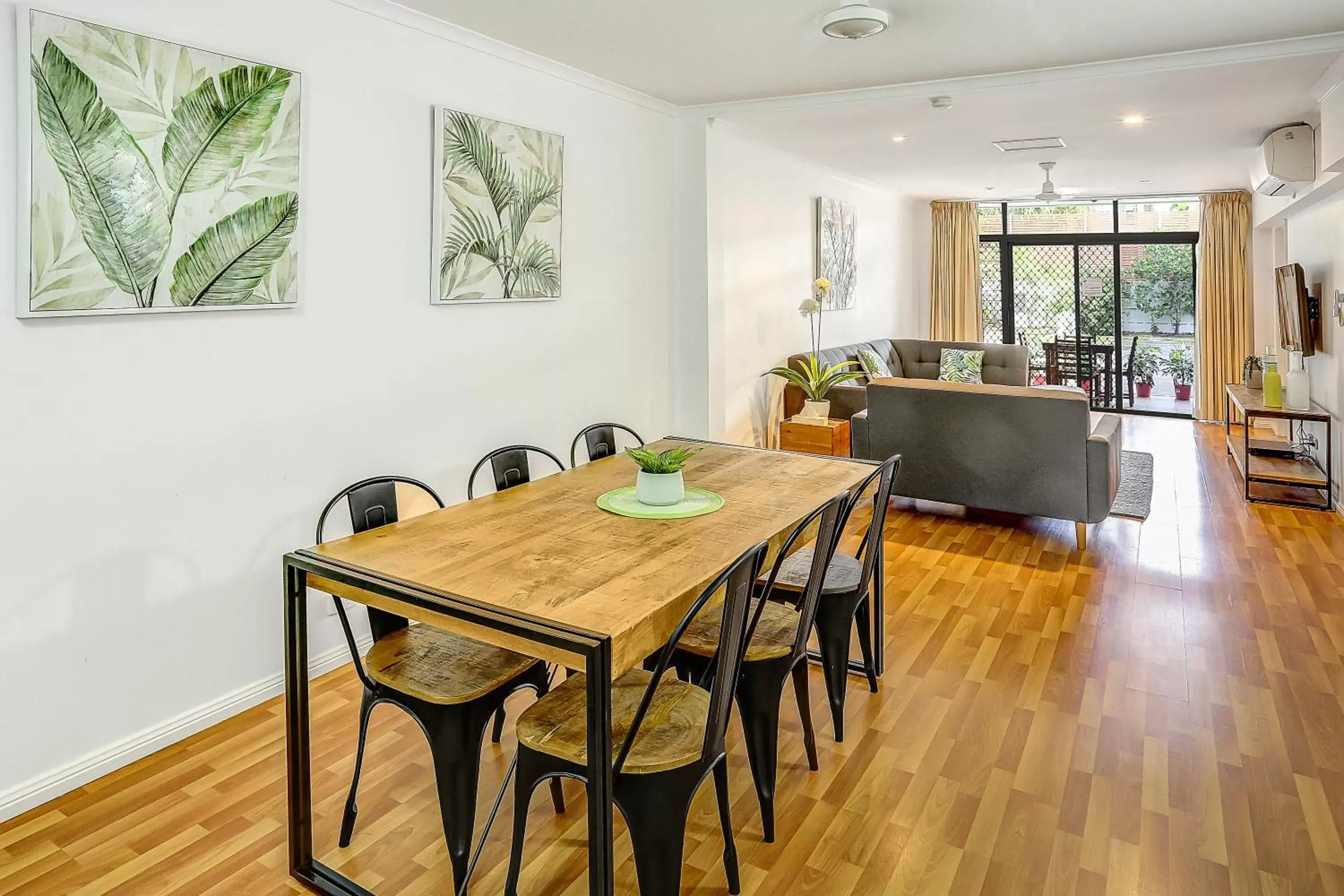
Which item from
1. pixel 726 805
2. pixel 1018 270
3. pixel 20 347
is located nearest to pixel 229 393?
pixel 20 347

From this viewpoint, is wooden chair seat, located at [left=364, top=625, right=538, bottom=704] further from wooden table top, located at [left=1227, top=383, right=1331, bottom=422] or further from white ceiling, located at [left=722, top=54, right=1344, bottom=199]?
wooden table top, located at [left=1227, top=383, right=1331, bottom=422]

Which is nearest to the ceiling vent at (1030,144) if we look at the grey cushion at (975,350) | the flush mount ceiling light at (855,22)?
the grey cushion at (975,350)

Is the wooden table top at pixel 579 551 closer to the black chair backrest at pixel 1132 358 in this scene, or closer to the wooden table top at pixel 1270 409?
the wooden table top at pixel 1270 409

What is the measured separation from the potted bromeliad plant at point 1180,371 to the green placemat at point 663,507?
847cm

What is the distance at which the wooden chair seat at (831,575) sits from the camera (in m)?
2.58

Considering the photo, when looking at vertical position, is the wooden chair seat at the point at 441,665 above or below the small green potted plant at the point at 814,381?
below

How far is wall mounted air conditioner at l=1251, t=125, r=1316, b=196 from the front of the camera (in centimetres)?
502

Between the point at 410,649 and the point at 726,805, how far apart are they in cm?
89

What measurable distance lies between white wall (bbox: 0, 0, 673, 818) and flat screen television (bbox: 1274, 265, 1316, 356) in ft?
15.7

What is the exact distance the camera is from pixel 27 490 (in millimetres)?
2211

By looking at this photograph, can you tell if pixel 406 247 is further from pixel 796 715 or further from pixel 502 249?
pixel 796 715

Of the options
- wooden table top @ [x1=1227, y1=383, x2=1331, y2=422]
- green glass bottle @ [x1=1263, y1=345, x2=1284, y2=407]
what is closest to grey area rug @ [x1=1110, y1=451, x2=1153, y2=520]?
wooden table top @ [x1=1227, y1=383, x2=1331, y2=422]

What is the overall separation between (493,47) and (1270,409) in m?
5.22

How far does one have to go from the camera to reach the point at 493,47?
3.50m
